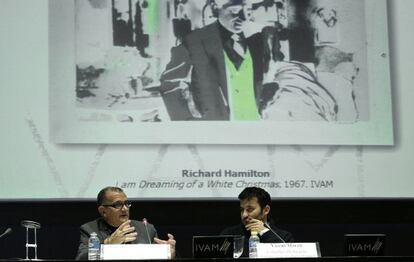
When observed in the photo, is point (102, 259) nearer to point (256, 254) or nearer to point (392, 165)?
point (256, 254)

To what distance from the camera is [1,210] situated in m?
4.51

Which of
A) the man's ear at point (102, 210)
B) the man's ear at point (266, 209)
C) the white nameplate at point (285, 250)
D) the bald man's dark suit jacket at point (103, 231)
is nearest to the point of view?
the white nameplate at point (285, 250)

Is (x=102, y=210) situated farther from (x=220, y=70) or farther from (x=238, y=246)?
(x=220, y=70)

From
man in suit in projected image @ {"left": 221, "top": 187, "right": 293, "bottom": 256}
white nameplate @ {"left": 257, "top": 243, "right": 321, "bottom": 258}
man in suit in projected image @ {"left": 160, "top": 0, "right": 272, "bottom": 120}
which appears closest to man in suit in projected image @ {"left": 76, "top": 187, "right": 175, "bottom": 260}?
man in suit in projected image @ {"left": 221, "top": 187, "right": 293, "bottom": 256}

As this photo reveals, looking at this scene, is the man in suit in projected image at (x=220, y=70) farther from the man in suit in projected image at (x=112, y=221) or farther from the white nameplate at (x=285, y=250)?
the white nameplate at (x=285, y=250)

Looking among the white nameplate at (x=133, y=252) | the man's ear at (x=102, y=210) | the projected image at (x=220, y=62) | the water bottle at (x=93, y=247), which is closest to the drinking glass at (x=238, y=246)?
the white nameplate at (x=133, y=252)

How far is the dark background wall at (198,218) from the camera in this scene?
4566 millimetres

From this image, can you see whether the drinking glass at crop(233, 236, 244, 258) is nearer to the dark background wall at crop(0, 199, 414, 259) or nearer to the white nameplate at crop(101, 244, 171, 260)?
the white nameplate at crop(101, 244, 171, 260)

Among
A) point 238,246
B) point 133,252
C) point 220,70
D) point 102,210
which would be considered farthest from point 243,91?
point 133,252

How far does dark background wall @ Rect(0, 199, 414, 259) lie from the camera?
4.57m

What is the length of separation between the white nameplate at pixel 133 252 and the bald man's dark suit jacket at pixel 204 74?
1.38 meters

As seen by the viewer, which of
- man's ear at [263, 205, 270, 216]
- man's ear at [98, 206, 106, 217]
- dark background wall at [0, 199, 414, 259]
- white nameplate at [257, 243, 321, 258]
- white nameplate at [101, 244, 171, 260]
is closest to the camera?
white nameplate at [101, 244, 171, 260]

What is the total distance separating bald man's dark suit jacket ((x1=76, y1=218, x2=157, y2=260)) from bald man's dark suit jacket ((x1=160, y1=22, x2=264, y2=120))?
67 centimetres

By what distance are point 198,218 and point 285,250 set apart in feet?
4.11
